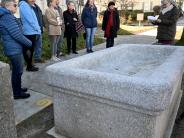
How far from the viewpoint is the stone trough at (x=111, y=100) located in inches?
103

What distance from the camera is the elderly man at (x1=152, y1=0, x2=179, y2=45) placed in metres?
6.00

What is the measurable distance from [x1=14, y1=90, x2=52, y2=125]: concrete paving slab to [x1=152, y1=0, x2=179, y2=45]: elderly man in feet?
10.0

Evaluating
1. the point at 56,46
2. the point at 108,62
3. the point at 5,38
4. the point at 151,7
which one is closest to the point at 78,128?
the point at 108,62

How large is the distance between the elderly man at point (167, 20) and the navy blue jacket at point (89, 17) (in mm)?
2818

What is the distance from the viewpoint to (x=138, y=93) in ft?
8.61

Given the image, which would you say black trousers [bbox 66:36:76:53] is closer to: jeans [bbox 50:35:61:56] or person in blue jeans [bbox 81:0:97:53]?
person in blue jeans [bbox 81:0:97:53]

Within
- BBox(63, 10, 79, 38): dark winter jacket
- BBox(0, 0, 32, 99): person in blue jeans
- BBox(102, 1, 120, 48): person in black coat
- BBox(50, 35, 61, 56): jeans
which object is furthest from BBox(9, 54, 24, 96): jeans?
BBox(102, 1, 120, 48): person in black coat

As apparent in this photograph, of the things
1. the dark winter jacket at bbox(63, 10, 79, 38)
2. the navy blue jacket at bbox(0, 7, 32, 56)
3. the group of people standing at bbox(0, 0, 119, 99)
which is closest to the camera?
the navy blue jacket at bbox(0, 7, 32, 56)

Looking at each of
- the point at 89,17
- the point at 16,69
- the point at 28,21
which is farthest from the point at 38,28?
the point at 89,17

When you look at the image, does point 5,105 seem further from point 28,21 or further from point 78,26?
point 78,26

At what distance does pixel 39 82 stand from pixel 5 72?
108 inches

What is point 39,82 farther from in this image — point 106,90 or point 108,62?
point 106,90

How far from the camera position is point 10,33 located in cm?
421

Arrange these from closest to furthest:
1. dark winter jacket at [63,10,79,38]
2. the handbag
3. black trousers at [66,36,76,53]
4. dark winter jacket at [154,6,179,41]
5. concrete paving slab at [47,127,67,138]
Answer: concrete paving slab at [47,127,67,138], dark winter jacket at [154,6,179,41], dark winter jacket at [63,10,79,38], black trousers at [66,36,76,53], the handbag
